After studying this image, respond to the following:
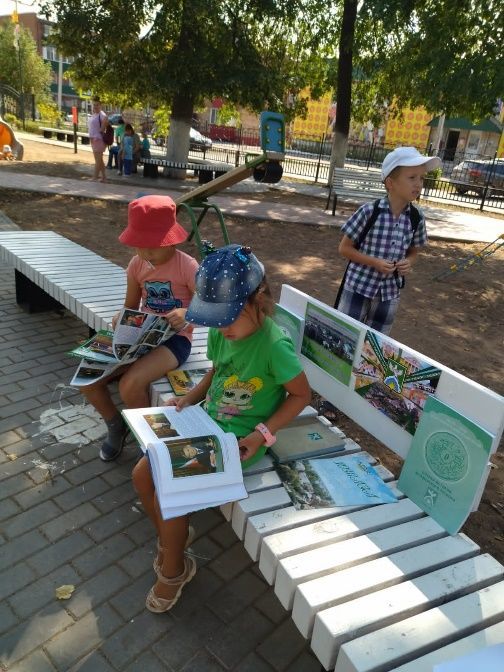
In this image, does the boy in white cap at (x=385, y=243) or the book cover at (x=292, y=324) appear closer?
the boy in white cap at (x=385, y=243)

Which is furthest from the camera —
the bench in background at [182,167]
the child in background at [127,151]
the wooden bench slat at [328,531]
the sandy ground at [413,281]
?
the child in background at [127,151]

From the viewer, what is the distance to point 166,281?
2949 mm

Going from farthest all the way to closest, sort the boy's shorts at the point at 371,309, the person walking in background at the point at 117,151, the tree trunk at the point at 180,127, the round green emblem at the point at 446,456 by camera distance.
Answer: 1. the person walking in background at the point at 117,151
2. the tree trunk at the point at 180,127
3. the boy's shorts at the point at 371,309
4. the round green emblem at the point at 446,456

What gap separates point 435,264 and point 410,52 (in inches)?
217

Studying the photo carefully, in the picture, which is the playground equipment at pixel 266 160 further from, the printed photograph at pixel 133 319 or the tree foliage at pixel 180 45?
the tree foliage at pixel 180 45

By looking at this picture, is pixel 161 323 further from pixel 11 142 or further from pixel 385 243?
pixel 11 142

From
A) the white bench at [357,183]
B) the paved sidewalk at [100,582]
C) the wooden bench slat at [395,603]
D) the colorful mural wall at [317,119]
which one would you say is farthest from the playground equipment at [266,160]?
the colorful mural wall at [317,119]

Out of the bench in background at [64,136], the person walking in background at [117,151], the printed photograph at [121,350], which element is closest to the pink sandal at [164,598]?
the printed photograph at [121,350]

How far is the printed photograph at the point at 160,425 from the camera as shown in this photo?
6.84 feet

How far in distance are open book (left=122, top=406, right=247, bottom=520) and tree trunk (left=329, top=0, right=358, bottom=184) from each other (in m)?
13.0

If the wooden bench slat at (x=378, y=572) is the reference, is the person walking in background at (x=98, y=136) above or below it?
above

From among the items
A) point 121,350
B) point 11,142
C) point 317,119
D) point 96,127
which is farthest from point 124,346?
point 317,119

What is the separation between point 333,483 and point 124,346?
1.30m

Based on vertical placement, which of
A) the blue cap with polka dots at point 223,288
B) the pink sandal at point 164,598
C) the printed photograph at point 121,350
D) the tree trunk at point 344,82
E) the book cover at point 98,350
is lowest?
the pink sandal at point 164,598
